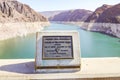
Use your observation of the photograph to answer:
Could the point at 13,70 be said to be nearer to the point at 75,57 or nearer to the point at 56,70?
the point at 56,70

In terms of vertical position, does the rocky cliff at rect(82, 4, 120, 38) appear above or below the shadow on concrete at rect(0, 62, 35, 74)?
above

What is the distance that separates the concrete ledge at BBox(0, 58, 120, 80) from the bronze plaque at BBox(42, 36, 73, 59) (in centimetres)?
57

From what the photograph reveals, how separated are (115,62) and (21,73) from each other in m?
3.00

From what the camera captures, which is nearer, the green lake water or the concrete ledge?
the concrete ledge

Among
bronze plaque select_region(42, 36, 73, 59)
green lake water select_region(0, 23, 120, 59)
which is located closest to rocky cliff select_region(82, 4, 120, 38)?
green lake water select_region(0, 23, 120, 59)

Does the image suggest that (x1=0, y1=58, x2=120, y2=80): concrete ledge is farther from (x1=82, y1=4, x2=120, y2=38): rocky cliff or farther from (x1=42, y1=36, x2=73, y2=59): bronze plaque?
(x1=82, y1=4, x2=120, y2=38): rocky cliff

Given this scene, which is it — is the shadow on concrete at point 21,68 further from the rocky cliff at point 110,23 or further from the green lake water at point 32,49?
the rocky cliff at point 110,23

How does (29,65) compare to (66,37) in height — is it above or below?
below

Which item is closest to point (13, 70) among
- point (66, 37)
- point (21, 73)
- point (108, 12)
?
point (21, 73)

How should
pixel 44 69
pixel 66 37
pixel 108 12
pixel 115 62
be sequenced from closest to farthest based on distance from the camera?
pixel 44 69 < pixel 66 37 < pixel 115 62 < pixel 108 12

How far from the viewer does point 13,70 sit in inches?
262

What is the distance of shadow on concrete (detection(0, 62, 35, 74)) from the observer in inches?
261

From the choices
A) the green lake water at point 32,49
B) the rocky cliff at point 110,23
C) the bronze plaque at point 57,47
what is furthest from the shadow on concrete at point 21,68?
the rocky cliff at point 110,23

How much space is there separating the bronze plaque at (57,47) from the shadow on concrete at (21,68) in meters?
0.53
